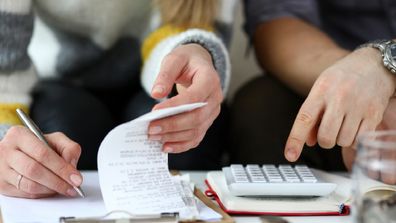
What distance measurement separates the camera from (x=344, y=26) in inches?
49.8

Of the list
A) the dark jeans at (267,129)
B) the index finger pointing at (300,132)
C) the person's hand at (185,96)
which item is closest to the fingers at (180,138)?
the person's hand at (185,96)

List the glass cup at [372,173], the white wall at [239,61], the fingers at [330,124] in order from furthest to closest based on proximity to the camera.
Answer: the white wall at [239,61] < the fingers at [330,124] < the glass cup at [372,173]

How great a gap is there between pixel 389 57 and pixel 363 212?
0.35 meters

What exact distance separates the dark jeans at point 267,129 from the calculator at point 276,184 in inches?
10.4

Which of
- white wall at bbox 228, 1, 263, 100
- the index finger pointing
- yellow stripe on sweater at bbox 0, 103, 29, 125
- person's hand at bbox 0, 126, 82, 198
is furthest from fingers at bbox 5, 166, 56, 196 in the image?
white wall at bbox 228, 1, 263, 100

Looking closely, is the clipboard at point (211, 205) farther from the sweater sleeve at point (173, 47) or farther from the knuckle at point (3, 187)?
the sweater sleeve at point (173, 47)

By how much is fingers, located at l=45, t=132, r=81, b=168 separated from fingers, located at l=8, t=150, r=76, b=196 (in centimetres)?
3

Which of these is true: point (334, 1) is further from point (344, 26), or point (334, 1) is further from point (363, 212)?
point (363, 212)

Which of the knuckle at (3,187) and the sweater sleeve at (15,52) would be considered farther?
the sweater sleeve at (15,52)

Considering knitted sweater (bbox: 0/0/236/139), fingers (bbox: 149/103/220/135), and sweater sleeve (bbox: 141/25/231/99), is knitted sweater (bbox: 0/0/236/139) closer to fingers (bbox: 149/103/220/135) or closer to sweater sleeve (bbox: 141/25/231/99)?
sweater sleeve (bbox: 141/25/231/99)

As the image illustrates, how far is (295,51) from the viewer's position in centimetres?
110

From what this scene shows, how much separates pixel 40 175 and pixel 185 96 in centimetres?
19

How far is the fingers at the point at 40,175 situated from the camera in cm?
69

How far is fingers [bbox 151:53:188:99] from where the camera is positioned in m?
0.67
